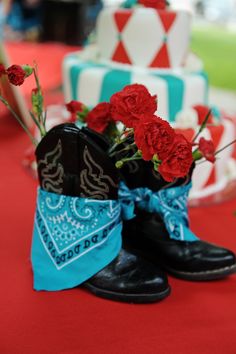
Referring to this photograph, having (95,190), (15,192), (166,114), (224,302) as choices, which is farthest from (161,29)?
(224,302)

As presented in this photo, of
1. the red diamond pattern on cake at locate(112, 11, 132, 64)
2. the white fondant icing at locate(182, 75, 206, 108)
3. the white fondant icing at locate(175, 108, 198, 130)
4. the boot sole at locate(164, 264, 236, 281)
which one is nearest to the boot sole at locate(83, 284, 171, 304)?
the boot sole at locate(164, 264, 236, 281)

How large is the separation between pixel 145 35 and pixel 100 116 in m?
0.65

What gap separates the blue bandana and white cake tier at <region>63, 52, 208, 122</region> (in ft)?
2.19

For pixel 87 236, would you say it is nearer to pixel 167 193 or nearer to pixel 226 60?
pixel 167 193

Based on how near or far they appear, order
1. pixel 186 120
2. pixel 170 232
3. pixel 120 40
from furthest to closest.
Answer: pixel 120 40 → pixel 186 120 → pixel 170 232

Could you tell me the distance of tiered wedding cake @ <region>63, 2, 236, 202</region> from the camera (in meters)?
1.60

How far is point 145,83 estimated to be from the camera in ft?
5.13

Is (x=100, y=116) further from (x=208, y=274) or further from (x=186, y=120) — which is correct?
(x=186, y=120)

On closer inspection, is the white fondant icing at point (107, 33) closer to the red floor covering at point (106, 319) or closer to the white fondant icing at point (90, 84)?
the white fondant icing at point (90, 84)

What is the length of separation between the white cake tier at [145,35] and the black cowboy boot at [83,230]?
774 mm

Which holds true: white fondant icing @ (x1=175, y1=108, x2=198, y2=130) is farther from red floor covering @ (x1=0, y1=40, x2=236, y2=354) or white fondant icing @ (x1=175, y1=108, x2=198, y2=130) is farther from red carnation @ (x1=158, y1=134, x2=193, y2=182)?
red carnation @ (x1=158, y1=134, x2=193, y2=182)

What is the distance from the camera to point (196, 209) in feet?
5.12

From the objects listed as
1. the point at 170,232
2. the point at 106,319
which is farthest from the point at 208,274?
the point at 106,319

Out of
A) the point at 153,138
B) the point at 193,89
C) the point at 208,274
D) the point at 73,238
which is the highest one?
the point at 153,138
